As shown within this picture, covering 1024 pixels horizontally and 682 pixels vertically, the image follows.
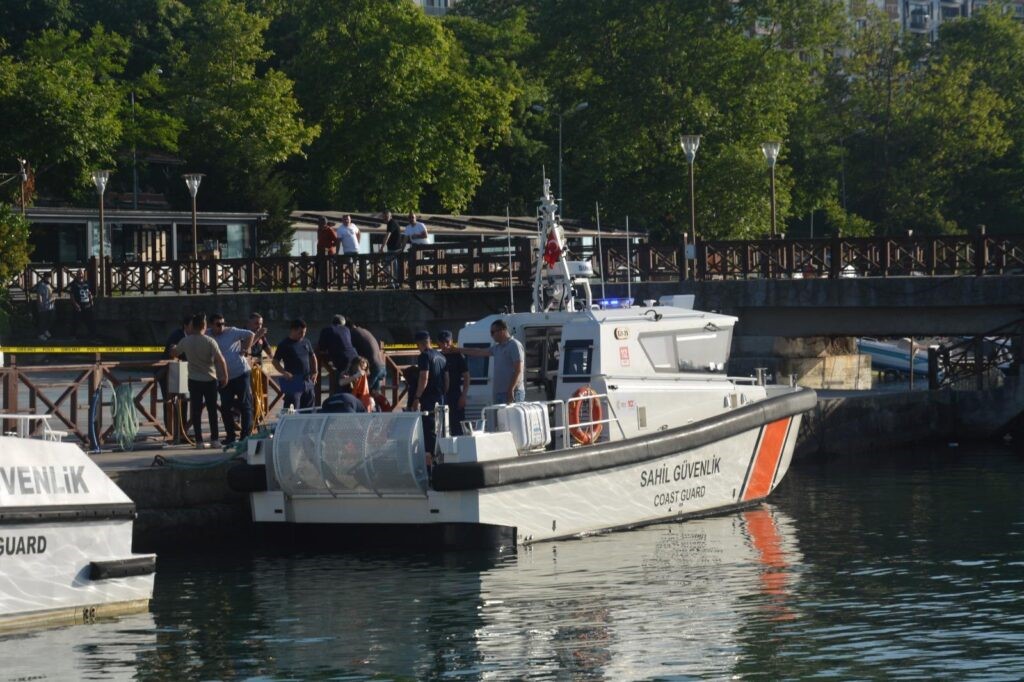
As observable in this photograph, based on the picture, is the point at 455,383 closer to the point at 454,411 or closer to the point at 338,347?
the point at 454,411

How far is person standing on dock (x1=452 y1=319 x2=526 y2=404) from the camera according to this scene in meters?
19.8

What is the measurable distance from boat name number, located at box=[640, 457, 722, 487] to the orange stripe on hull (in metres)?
1.02

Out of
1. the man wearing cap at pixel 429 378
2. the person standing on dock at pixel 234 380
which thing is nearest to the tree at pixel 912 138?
the person standing on dock at pixel 234 380

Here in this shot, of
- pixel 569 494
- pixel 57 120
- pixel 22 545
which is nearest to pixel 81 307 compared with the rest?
pixel 57 120

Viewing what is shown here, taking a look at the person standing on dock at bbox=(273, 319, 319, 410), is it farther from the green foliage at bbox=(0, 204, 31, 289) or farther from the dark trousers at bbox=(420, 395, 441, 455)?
the green foliage at bbox=(0, 204, 31, 289)

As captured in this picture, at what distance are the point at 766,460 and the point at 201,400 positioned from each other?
709cm

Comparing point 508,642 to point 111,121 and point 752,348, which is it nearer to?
point 752,348

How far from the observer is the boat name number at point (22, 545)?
1366 centimetres

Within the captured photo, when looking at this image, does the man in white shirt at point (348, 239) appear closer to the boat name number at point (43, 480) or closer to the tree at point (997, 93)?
the boat name number at point (43, 480)

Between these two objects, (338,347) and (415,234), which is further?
(415,234)

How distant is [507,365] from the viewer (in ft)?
65.1

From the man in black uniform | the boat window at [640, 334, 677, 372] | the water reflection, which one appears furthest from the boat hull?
the man in black uniform

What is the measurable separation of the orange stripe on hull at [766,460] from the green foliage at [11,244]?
23504mm

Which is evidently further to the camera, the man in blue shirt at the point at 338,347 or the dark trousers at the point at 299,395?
the man in blue shirt at the point at 338,347
